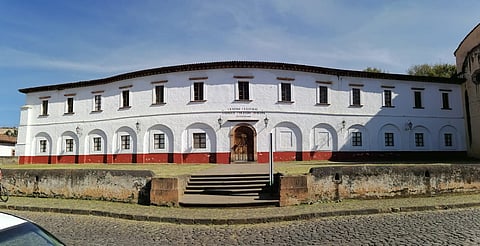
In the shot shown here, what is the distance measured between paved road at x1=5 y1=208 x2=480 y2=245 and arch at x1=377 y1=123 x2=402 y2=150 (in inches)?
798

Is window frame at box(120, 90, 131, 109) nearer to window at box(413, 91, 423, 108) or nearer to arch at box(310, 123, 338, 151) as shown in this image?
arch at box(310, 123, 338, 151)

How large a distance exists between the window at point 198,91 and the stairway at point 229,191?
13.9 m

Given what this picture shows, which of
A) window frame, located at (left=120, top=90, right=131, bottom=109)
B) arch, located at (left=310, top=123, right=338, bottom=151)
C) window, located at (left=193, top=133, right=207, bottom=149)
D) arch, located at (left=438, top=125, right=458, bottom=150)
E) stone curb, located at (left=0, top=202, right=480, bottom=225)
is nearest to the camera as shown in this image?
stone curb, located at (left=0, top=202, right=480, bottom=225)

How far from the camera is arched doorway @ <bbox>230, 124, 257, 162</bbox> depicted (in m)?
27.2

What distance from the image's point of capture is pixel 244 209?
11.1m

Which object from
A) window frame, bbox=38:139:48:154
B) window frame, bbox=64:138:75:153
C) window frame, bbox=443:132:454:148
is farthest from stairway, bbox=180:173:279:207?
window frame, bbox=443:132:454:148

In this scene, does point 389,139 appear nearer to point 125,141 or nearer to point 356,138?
point 356,138

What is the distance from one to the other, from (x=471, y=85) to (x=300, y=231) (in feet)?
96.3

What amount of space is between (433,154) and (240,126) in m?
16.8

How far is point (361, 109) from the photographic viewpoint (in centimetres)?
2992

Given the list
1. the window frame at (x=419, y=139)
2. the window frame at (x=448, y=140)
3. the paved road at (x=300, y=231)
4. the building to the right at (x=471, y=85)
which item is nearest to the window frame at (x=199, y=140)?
the paved road at (x=300, y=231)

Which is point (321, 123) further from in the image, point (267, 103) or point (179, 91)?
point (179, 91)

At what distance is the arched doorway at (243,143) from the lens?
27.2 metres

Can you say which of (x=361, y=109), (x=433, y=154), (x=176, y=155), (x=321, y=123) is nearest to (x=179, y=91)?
(x=176, y=155)
